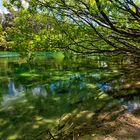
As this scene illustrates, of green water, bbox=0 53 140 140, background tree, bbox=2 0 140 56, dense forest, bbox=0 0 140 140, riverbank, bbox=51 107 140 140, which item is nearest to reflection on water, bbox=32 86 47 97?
green water, bbox=0 53 140 140

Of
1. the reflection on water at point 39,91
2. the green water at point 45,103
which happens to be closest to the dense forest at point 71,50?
the green water at point 45,103

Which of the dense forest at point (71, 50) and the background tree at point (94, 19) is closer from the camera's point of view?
the dense forest at point (71, 50)

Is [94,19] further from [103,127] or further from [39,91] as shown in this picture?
[39,91]

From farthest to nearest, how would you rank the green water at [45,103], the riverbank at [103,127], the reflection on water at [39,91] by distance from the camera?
the reflection on water at [39,91] < the green water at [45,103] < the riverbank at [103,127]

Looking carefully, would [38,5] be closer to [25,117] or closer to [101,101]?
[25,117]

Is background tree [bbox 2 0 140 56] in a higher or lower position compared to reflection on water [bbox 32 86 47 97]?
higher

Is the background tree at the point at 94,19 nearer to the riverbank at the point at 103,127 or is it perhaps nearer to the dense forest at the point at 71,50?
the dense forest at the point at 71,50

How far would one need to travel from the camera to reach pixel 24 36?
43.2ft

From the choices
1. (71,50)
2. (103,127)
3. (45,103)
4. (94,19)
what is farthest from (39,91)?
(103,127)

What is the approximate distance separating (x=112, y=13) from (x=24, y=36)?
399 centimetres

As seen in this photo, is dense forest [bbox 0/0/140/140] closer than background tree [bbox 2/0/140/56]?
Yes

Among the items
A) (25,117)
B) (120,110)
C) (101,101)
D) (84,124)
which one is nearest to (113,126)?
(84,124)

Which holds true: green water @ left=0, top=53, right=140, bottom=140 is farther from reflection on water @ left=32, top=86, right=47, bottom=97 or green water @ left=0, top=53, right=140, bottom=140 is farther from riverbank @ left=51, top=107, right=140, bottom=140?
riverbank @ left=51, top=107, right=140, bottom=140

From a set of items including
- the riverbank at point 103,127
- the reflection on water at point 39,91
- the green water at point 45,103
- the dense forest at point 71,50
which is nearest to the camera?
the riverbank at point 103,127
